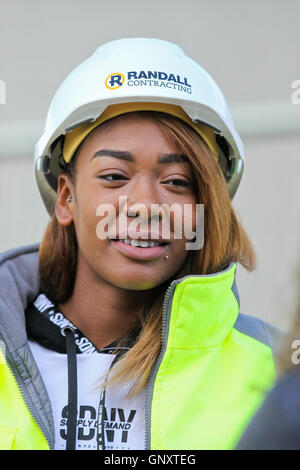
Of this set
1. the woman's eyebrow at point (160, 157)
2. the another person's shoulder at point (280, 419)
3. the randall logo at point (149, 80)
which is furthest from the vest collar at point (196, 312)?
the another person's shoulder at point (280, 419)

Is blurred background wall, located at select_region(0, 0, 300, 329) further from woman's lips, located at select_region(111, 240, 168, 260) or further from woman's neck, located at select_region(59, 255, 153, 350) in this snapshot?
woman's lips, located at select_region(111, 240, 168, 260)

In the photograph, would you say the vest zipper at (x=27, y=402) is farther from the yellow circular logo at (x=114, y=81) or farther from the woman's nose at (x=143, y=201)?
the yellow circular logo at (x=114, y=81)

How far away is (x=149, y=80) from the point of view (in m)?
2.40

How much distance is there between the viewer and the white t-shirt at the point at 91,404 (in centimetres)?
212

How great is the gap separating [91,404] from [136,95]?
0.94 metres

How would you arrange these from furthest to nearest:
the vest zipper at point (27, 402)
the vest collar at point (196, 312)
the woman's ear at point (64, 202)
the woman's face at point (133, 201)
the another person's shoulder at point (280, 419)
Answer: the woman's ear at point (64, 202), the woman's face at point (133, 201), the vest collar at point (196, 312), the vest zipper at point (27, 402), the another person's shoulder at point (280, 419)

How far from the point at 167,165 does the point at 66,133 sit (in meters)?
0.41

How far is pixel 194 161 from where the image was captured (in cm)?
232

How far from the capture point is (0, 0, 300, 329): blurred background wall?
12.9 feet

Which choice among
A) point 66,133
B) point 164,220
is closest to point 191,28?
point 66,133

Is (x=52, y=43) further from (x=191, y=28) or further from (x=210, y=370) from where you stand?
(x=210, y=370)

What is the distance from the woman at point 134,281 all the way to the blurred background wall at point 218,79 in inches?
52.5

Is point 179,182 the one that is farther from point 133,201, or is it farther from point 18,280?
point 18,280

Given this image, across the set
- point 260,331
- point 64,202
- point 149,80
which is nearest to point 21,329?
point 64,202
